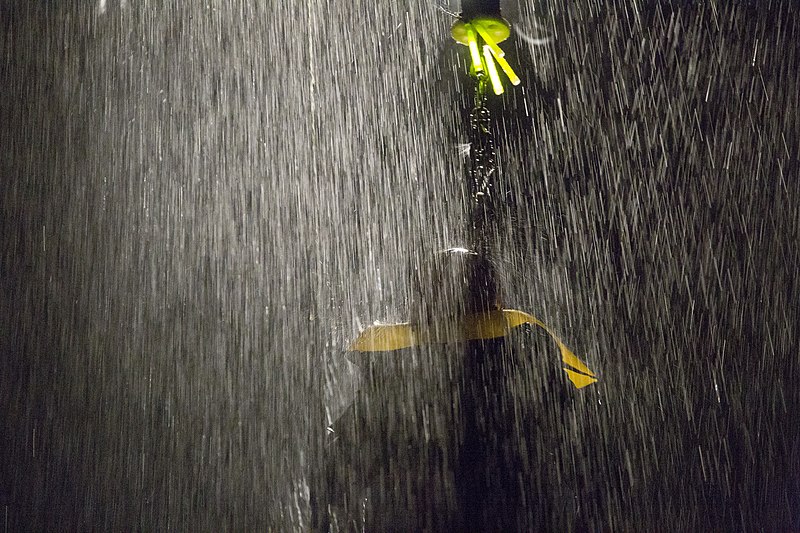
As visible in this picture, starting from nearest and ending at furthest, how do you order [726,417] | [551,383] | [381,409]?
[381,409], [551,383], [726,417]

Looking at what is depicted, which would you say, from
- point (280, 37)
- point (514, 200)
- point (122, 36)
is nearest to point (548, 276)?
point (514, 200)

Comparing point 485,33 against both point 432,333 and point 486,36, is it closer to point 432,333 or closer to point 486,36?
point 486,36

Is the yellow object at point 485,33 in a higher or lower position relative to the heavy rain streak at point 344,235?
higher

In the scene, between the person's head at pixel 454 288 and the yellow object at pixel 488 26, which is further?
the yellow object at pixel 488 26

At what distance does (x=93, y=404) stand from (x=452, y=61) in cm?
256

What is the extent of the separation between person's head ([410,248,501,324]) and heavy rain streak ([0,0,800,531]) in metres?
0.81

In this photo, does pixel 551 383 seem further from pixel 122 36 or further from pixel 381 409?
pixel 122 36

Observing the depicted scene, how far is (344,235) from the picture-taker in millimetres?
3695

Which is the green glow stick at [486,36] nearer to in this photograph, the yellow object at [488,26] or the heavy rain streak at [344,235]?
the yellow object at [488,26]

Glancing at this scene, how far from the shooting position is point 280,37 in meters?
3.58

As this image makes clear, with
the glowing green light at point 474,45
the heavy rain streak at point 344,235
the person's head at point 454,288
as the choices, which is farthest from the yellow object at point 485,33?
the person's head at point 454,288

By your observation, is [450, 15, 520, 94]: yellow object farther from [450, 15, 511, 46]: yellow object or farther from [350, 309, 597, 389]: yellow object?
[350, 309, 597, 389]: yellow object

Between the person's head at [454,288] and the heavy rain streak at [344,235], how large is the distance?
2.65ft

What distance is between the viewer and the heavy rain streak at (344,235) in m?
2.81
